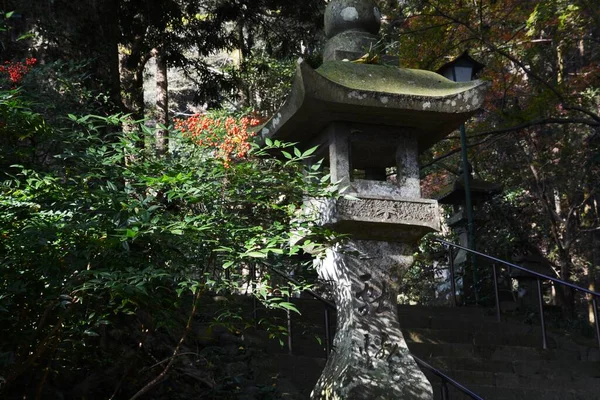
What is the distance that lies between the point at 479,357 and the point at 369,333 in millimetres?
2771

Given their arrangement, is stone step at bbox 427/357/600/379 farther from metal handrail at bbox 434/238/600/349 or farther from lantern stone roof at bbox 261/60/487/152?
lantern stone roof at bbox 261/60/487/152

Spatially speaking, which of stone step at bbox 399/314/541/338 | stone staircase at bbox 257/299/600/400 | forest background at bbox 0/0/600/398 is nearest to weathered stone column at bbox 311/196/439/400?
forest background at bbox 0/0/600/398

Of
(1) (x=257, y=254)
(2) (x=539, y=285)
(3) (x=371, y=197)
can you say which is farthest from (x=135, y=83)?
(1) (x=257, y=254)

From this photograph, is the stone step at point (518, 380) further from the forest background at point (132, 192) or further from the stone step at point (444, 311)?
the forest background at point (132, 192)

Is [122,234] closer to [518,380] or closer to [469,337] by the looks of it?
[518,380]

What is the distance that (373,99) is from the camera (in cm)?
485

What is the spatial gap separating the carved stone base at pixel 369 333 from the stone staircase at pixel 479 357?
0.93 meters

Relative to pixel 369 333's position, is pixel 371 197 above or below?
above

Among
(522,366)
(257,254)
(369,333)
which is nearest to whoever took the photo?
(257,254)

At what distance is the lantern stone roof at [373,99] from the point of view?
4.76m

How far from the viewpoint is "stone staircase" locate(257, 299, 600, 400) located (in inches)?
242

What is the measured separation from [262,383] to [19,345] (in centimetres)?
191

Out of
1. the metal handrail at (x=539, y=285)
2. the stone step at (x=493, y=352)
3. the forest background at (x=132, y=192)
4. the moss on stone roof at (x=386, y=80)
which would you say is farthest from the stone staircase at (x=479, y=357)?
the moss on stone roof at (x=386, y=80)

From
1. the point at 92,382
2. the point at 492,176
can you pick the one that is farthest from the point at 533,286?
the point at 92,382
